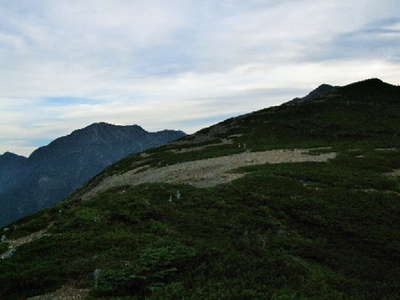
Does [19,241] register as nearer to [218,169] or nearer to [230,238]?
[230,238]

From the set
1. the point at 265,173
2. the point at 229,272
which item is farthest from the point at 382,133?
the point at 229,272

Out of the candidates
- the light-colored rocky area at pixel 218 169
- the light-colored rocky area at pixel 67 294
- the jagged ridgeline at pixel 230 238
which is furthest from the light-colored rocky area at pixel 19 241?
the light-colored rocky area at pixel 218 169

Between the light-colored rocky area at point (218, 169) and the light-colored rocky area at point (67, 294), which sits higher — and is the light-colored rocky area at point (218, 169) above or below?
above

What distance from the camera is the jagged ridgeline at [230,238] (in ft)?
45.0

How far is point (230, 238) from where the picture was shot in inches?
773

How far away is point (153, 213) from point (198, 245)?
633 cm

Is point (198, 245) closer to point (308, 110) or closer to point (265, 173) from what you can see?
point (265, 173)

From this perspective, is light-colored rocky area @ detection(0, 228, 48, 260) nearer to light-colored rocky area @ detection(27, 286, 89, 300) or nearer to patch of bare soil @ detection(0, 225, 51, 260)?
patch of bare soil @ detection(0, 225, 51, 260)

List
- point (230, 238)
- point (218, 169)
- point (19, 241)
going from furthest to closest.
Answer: point (218, 169), point (19, 241), point (230, 238)

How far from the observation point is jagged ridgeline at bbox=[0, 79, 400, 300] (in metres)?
13.7

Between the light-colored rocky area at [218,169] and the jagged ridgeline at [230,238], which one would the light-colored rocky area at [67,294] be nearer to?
the jagged ridgeline at [230,238]

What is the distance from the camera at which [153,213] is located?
914 inches

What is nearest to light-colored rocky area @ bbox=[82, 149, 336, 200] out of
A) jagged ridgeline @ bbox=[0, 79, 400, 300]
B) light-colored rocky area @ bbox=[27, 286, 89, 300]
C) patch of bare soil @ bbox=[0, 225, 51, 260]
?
jagged ridgeline @ bbox=[0, 79, 400, 300]

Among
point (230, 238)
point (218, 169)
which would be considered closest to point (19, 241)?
point (230, 238)
